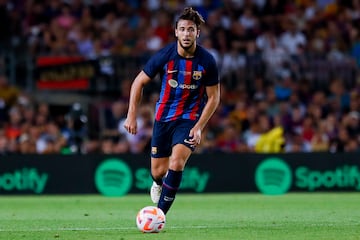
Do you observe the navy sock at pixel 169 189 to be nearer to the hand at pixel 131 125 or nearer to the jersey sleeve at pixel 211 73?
the hand at pixel 131 125

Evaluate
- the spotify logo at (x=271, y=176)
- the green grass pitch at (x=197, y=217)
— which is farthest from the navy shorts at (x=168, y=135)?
the spotify logo at (x=271, y=176)

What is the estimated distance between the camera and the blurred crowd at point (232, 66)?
2014cm

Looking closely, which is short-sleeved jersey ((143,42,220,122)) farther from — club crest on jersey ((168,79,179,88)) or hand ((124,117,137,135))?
hand ((124,117,137,135))

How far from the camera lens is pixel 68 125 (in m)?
20.6

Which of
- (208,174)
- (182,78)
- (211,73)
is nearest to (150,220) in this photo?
(182,78)

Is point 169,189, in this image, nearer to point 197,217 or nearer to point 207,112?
point 207,112

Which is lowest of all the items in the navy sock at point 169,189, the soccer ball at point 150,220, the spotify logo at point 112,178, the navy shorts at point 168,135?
the spotify logo at point 112,178

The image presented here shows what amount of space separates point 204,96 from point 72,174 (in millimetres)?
8225

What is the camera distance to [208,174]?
61.7ft

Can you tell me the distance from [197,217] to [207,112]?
228cm

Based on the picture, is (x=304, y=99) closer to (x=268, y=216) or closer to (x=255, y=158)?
(x=255, y=158)

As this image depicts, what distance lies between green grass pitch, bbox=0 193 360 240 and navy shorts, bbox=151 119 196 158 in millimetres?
845

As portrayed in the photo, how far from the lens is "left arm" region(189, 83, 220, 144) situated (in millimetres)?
10234

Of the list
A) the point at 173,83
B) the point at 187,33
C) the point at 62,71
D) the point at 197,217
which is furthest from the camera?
the point at 62,71
